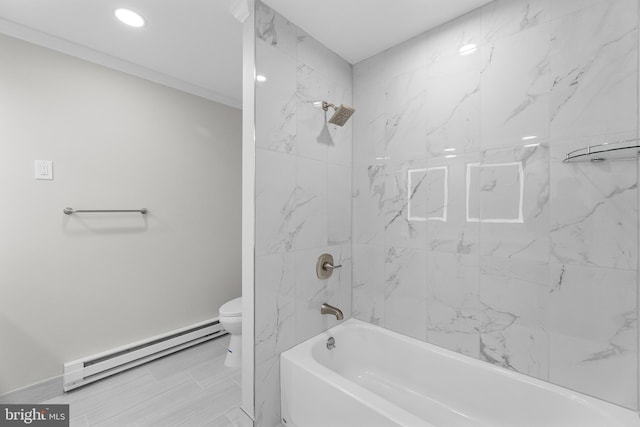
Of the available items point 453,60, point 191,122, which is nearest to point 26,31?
point 191,122

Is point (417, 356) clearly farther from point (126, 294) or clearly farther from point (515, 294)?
point (126, 294)

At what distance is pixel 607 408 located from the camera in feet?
3.64

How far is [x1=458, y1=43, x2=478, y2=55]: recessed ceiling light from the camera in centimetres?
148

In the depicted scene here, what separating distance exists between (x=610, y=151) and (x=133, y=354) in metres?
3.13

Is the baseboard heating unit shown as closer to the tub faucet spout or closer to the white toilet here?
the white toilet

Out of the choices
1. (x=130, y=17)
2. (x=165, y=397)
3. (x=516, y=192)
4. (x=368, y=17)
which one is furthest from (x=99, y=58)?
(x=516, y=192)

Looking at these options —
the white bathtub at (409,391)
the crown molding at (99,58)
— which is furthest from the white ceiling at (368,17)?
the white bathtub at (409,391)

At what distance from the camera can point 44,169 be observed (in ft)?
5.76

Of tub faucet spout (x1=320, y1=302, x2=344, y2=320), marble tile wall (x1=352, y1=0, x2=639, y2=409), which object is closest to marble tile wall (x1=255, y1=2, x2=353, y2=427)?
tub faucet spout (x1=320, y1=302, x2=344, y2=320)

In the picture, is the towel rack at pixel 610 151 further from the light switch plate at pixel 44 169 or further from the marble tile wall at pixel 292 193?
the light switch plate at pixel 44 169

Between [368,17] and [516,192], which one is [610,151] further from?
[368,17]

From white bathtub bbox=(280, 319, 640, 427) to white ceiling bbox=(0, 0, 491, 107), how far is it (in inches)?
77.9

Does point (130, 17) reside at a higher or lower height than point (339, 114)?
higher

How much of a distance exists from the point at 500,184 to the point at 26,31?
2984mm
